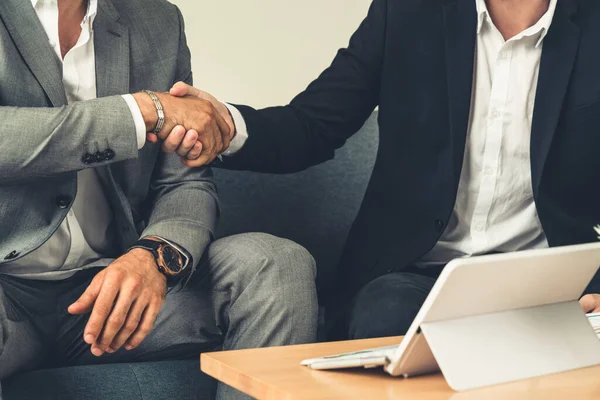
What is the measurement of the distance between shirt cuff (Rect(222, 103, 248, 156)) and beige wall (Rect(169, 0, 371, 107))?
2.22ft

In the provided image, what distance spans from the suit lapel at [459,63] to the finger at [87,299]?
774 millimetres

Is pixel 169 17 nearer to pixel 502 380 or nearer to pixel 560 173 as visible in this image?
pixel 560 173

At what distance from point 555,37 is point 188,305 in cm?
94

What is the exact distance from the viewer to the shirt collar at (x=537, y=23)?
1761 millimetres

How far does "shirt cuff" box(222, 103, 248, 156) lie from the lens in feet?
5.76

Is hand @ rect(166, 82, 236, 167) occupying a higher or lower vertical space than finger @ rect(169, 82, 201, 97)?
lower

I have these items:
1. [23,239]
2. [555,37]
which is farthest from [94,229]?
[555,37]

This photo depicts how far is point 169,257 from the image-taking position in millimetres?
1470

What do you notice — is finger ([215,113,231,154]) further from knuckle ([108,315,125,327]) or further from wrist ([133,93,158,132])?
knuckle ([108,315,125,327])

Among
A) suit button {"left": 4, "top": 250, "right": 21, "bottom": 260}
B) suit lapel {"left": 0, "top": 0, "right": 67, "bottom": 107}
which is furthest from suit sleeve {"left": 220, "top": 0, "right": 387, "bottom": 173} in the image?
suit button {"left": 4, "top": 250, "right": 21, "bottom": 260}

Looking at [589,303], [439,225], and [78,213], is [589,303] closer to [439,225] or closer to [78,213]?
[439,225]

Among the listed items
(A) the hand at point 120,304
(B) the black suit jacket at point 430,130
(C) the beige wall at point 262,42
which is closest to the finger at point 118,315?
(A) the hand at point 120,304

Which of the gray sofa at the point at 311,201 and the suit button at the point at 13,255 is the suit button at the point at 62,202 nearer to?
the suit button at the point at 13,255

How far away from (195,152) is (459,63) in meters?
0.59
